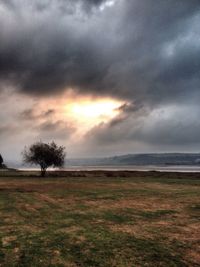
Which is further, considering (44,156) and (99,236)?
(44,156)

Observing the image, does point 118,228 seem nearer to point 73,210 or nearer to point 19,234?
point 19,234

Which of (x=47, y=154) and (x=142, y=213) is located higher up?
(x=47, y=154)

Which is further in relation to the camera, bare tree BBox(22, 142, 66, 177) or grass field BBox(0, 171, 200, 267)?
bare tree BBox(22, 142, 66, 177)

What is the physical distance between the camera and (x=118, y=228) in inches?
624

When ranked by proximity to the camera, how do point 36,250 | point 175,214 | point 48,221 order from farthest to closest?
point 175,214, point 48,221, point 36,250

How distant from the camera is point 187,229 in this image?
15969 millimetres

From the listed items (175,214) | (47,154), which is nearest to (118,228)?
(175,214)

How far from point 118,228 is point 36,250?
18.0 feet

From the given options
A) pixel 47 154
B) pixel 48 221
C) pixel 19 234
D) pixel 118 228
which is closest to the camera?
pixel 19 234

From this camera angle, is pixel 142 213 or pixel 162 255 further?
pixel 142 213

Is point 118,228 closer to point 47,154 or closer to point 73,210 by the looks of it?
point 73,210

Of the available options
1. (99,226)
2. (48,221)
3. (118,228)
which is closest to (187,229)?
(118,228)

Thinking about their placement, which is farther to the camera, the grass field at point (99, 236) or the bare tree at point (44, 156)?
the bare tree at point (44, 156)

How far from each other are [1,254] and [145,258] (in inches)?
224
